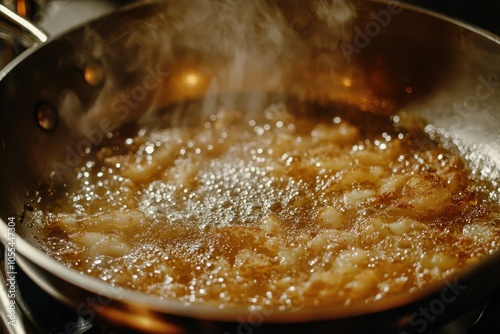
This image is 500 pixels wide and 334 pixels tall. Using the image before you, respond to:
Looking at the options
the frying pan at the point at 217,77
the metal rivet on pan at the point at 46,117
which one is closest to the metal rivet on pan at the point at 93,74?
the frying pan at the point at 217,77

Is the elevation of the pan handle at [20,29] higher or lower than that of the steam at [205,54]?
higher

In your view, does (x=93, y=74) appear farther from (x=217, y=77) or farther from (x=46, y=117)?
(x=217, y=77)

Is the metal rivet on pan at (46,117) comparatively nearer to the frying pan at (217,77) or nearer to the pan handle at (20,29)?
the frying pan at (217,77)

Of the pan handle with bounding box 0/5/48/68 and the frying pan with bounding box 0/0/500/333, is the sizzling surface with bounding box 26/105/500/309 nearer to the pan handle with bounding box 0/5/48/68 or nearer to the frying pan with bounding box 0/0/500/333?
the frying pan with bounding box 0/0/500/333

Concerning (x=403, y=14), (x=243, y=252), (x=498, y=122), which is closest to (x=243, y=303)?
(x=243, y=252)

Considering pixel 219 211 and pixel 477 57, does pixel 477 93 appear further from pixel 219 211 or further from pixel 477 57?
pixel 219 211

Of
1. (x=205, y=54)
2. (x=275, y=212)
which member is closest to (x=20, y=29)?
(x=205, y=54)

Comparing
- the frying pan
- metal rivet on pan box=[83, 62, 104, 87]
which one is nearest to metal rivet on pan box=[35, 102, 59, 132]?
the frying pan
